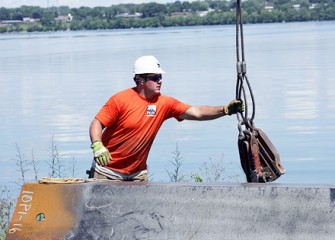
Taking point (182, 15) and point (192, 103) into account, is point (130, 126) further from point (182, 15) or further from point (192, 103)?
point (182, 15)

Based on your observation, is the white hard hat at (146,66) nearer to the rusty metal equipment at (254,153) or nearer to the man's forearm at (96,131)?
the man's forearm at (96,131)

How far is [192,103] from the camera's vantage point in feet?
88.6

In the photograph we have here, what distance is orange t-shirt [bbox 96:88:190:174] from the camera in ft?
Result: 28.1

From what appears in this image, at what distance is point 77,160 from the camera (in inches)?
731

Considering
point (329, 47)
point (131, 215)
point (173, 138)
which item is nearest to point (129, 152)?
point (131, 215)

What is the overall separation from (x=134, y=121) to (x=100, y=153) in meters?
0.51

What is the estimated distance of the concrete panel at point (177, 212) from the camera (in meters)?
6.99

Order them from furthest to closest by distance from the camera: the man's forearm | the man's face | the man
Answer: the man's face → the man → the man's forearm

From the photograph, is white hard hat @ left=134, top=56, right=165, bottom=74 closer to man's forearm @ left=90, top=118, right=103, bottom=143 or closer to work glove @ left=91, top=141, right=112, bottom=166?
man's forearm @ left=90, top=118, right=103, bottom=143

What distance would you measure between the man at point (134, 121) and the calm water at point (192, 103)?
6.60m

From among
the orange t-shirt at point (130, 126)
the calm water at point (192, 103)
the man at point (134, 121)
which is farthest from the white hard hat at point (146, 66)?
the calm water at point (192, 103)

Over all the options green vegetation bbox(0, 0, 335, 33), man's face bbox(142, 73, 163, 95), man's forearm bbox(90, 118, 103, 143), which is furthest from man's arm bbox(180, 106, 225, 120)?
green vegetation bbox(0, 0, 335, 33)

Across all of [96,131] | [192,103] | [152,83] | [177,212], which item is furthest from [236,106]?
[192,103]

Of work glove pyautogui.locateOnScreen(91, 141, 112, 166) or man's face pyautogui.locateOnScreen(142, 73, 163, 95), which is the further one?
man's face pyautogui.locateOnScreen(142, 73, 163, 95)
